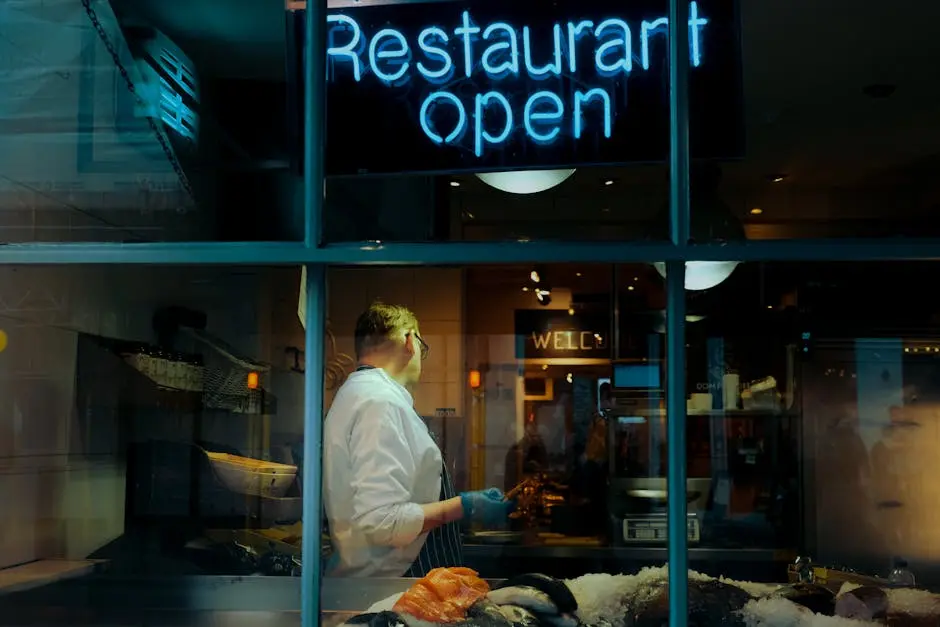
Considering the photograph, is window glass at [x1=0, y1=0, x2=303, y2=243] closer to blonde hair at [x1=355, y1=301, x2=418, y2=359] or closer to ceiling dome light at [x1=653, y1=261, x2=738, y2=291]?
blonde hair at [x1=355, y1=301, x2=418, y2=359]

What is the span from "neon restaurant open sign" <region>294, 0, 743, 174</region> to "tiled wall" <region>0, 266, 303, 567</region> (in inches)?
30.5

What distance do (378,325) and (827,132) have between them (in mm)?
2210

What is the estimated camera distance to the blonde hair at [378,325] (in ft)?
10.9

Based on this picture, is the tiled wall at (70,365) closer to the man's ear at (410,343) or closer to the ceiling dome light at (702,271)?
the man's ear at (410,343)

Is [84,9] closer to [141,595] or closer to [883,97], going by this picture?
[141,595]

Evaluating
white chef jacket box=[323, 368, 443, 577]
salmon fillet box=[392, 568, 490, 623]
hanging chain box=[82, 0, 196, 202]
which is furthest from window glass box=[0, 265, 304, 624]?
salmon fillet box=[392, 568, 490, 623]

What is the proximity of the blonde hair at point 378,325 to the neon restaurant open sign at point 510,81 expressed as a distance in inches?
36.8

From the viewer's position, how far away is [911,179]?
3.31m

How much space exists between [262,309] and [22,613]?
4.80ft

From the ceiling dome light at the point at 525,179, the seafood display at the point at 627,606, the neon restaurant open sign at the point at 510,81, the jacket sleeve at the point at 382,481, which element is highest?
the neon restaurant open sign at the point at 510,81

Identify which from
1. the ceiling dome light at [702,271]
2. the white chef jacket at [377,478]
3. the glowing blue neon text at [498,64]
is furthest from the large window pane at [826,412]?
the glowing blue neon text at [498,64]

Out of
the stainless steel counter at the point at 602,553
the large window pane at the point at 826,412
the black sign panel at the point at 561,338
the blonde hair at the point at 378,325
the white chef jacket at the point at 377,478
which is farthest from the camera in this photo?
the black sign panel at the point at 561,338

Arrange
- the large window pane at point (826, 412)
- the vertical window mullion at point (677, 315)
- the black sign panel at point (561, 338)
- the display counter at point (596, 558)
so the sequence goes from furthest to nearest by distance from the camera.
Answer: the black sign panel at point (561, 338) → the large window pane at point (826, 412) → the display counter at point (596, 558) → the vertical window mullion at point (677, 315)

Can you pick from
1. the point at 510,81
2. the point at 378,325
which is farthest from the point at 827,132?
Answer: the point at 378,325
